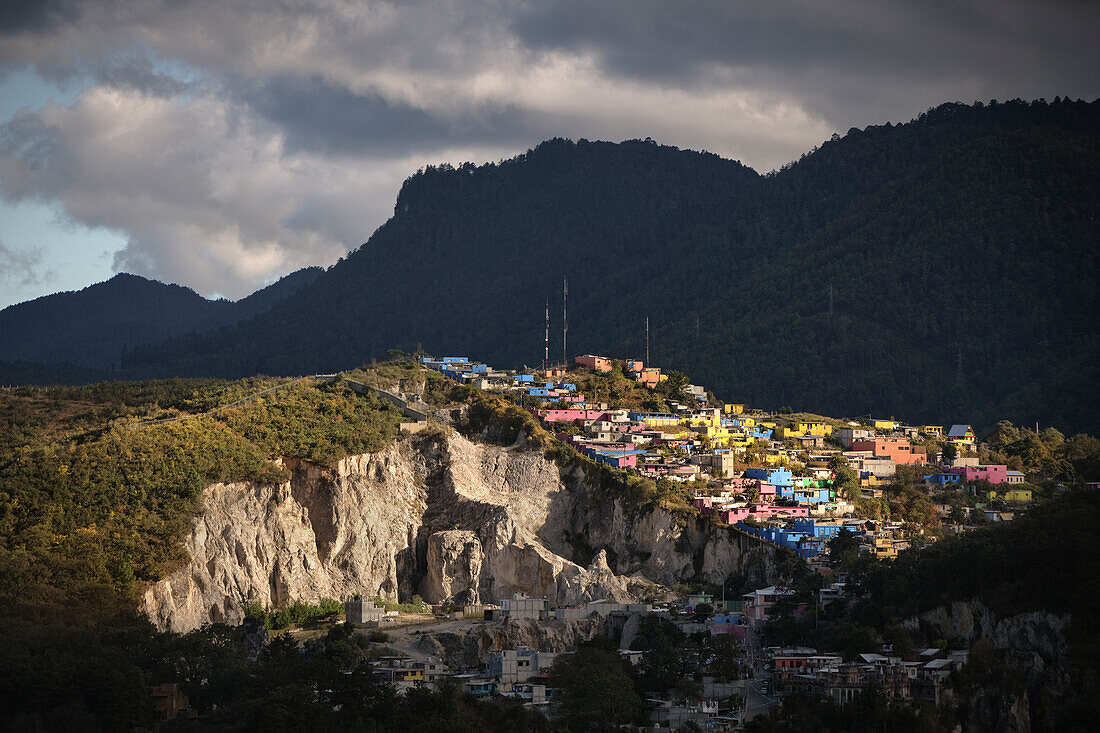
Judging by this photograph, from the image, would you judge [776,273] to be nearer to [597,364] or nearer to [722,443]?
[597,364]

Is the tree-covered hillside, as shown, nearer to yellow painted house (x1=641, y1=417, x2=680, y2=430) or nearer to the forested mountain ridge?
yellow painted house (x1=641, y1=417, x2=680, y2=430)

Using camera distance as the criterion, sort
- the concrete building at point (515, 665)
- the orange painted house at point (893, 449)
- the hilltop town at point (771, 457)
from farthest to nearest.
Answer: the orange painted house at point (893, 449)
the hilltop town at point (771, 457)
the concrete building at point (515, 665)

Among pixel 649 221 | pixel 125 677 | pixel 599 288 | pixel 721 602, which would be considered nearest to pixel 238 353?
pixel 599 288

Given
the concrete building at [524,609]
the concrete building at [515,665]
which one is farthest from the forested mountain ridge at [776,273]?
the concrete building at [515,665]

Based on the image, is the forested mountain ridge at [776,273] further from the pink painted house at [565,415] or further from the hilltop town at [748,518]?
the pink painted house at [565,415]

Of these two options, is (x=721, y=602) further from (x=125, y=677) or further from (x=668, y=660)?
(x=125, y=677)

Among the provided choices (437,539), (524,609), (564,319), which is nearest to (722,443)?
(437,539)

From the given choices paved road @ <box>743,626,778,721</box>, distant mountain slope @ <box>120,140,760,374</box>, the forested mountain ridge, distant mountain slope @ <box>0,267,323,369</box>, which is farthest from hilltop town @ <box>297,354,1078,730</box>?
distant mountain slope @ <box>0,267,323,369</box>
